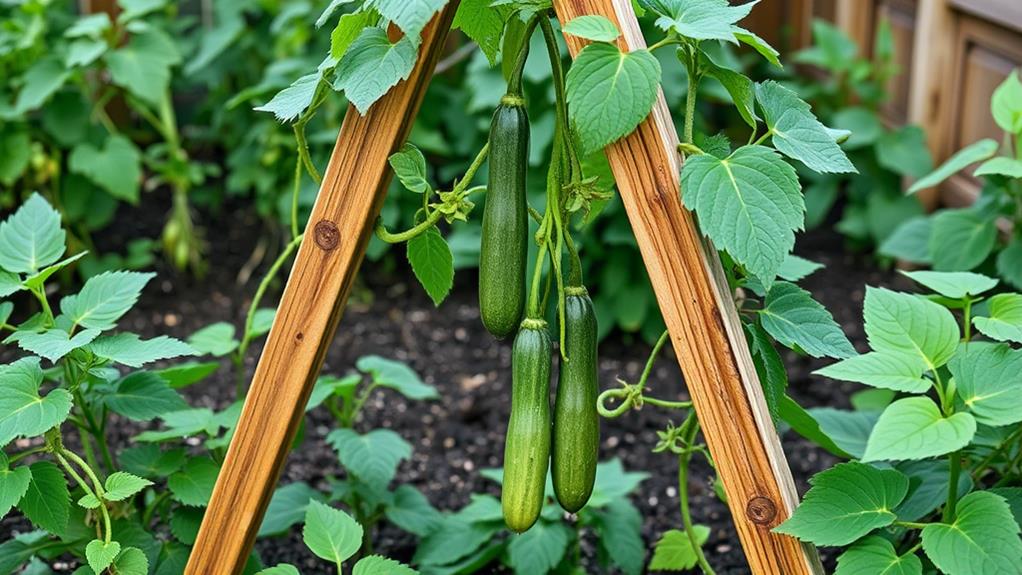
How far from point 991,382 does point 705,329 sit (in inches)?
16.6

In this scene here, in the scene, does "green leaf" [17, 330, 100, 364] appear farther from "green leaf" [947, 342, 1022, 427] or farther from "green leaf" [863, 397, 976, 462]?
"green leaf" [947, 342, 1022, 427]

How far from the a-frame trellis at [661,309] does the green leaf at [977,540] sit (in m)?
0.18

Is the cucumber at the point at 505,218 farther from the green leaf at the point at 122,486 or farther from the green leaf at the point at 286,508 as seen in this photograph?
the green leaf at the point at 286,508

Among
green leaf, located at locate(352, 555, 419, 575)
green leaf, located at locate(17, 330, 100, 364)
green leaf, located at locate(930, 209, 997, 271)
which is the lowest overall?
green leaf, located at locate(930, 209, 997, 271)

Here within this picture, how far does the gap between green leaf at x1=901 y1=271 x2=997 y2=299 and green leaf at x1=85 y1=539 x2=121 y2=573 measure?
1.36 m

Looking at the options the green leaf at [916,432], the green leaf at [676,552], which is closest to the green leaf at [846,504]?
the green leaf at [916,432]

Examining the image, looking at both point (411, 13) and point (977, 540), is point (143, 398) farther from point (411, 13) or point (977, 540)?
point (977, 540)

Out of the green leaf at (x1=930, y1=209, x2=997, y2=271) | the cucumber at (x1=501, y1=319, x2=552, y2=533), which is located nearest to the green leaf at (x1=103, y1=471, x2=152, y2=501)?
the cucumber at (x1=501, y1=319, x2=552, y2=533)

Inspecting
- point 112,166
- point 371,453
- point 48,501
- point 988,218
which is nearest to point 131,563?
point 48,501

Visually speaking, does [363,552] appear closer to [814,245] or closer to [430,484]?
[430,484]

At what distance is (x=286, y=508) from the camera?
255 cm

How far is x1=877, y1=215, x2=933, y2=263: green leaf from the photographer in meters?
3.27

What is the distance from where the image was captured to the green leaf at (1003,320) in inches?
73.0

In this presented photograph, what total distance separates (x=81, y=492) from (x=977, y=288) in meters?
1.58
